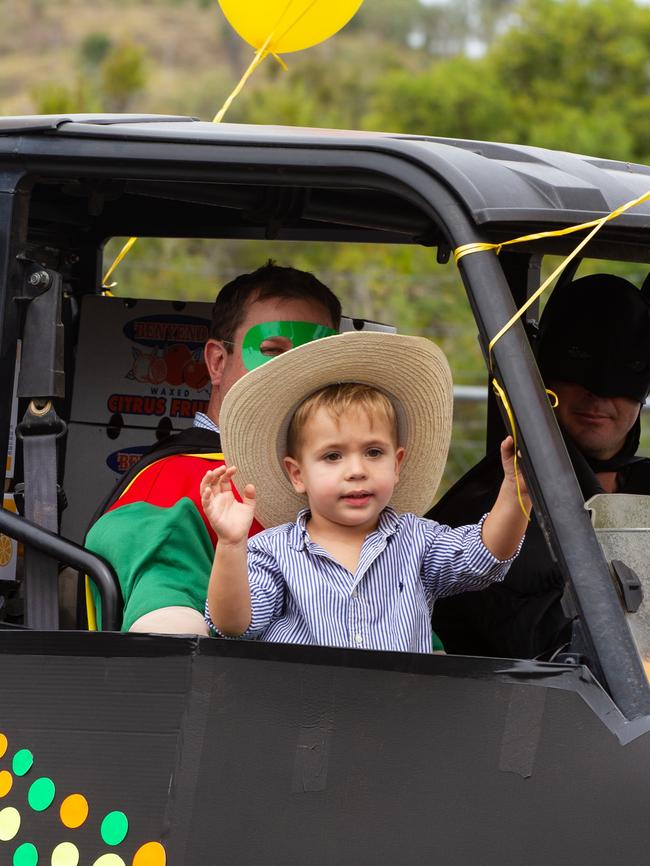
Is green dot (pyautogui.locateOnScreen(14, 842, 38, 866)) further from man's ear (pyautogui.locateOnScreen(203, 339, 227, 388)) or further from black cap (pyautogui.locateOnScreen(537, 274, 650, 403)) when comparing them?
black cap (pyautogui.locateOnScreen(537, 274, 650, 403))

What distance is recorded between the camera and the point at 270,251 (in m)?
17.6

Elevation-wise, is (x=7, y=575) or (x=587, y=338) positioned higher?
(x=587, y=338)

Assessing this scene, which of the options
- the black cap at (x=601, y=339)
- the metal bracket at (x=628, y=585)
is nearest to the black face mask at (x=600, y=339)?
the black cap at (x=601, y=339)

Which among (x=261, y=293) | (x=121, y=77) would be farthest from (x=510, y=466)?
(x=121, y=77)

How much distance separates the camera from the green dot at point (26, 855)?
2072 mm

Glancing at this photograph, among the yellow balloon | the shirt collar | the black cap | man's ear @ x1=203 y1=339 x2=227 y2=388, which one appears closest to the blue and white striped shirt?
the shirt collar

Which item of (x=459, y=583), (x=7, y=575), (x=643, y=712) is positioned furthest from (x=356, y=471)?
(x=7, y=575)

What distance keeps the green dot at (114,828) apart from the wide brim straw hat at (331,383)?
78 cm

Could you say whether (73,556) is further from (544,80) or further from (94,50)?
(94,50)

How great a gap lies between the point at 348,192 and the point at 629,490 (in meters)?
1.07

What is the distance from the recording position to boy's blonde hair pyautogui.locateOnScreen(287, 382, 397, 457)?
2.51 meters

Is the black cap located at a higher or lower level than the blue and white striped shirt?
higher

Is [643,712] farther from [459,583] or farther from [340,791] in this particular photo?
[459,583]

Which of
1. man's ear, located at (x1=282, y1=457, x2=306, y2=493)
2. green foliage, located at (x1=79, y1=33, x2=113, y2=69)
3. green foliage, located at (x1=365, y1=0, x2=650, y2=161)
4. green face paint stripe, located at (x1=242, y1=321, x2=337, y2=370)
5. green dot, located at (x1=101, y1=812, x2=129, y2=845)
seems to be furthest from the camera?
green foliage, located at (x1=79, y1=33, x2=113, y2=69)
